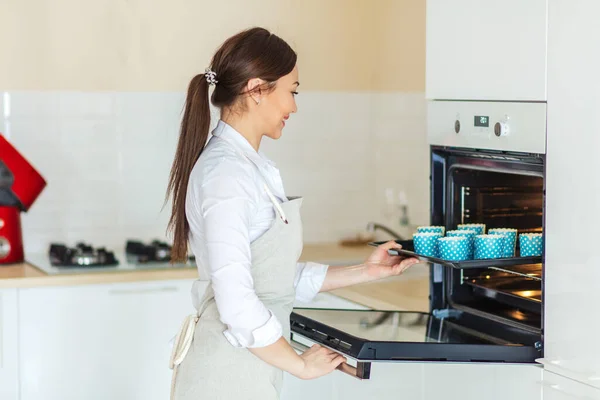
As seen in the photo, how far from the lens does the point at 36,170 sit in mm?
3137

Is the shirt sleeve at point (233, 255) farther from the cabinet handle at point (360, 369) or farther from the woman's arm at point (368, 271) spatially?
the woman's arm at point (368, 271)

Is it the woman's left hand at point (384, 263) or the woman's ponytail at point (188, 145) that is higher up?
the woman's ponytail at point (188, 145)

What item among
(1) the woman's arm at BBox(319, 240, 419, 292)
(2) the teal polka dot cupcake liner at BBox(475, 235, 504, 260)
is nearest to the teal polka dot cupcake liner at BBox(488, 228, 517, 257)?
(2) the teal polka dot cupcake liner at BBox(475, 235, 504, 260)

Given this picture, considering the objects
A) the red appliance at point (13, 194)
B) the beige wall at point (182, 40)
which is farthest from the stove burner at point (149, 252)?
the beige wall at point (182, 40)

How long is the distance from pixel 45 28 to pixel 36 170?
46cm

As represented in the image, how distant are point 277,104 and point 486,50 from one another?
1.44 ft

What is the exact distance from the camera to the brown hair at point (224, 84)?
1.72 metres

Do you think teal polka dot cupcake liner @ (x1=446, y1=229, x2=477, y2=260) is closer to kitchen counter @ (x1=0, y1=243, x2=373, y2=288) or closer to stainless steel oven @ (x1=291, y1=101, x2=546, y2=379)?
stainless steel oven @ (x1=291, y1=101, x2=546, y2=379)

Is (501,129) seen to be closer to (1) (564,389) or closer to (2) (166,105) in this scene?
(1) (564,389)

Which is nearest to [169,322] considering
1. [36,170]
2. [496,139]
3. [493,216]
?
[36,170]

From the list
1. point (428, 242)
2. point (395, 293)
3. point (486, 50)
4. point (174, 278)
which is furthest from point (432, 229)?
point (174, 278)

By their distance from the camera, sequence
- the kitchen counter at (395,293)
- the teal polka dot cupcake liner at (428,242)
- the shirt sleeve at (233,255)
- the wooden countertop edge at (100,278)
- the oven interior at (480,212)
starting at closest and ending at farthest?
the shirt sleeve at (233,255) < the teal polka dot cupcake liner at (428,242) < the oven interior at (480,212) < the kitchen counter at (395,293) < the wooden countertop edge at (100,278)

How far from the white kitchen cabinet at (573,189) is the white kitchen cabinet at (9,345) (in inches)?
64.5

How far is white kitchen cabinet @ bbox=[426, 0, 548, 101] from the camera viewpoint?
175 cm
